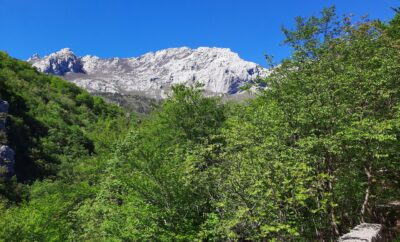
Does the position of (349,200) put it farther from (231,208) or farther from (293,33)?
(293,33)

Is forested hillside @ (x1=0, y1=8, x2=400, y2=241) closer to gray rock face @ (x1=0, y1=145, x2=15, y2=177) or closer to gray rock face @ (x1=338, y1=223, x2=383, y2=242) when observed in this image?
gray rock face @ (x1=338, y1=223, x2=383, y2=242)

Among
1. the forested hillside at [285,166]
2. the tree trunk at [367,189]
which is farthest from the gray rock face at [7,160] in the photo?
the tree trunk at [367,189]

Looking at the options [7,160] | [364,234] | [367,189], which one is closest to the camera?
[364,234]

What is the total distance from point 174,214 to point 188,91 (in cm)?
2141

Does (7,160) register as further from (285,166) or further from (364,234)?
(364,234)

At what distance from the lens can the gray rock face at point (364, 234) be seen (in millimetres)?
16500

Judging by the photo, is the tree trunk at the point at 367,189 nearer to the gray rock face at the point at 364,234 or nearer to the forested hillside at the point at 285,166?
the forested hillside at the point at 285,166

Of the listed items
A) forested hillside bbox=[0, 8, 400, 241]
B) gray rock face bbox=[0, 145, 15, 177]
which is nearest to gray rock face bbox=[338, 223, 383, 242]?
forested hillside bbox=[0, 8, 400, 241]

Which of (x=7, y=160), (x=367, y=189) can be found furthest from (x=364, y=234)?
(x=7, y=160)

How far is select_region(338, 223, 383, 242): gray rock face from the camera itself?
16.5 m

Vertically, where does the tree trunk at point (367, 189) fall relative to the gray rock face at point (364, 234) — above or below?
above

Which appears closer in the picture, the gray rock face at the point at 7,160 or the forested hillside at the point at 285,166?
the forested hillside at the point at 285,166

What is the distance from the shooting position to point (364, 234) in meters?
17.2

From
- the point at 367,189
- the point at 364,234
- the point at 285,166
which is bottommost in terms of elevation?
the point at 364,234
